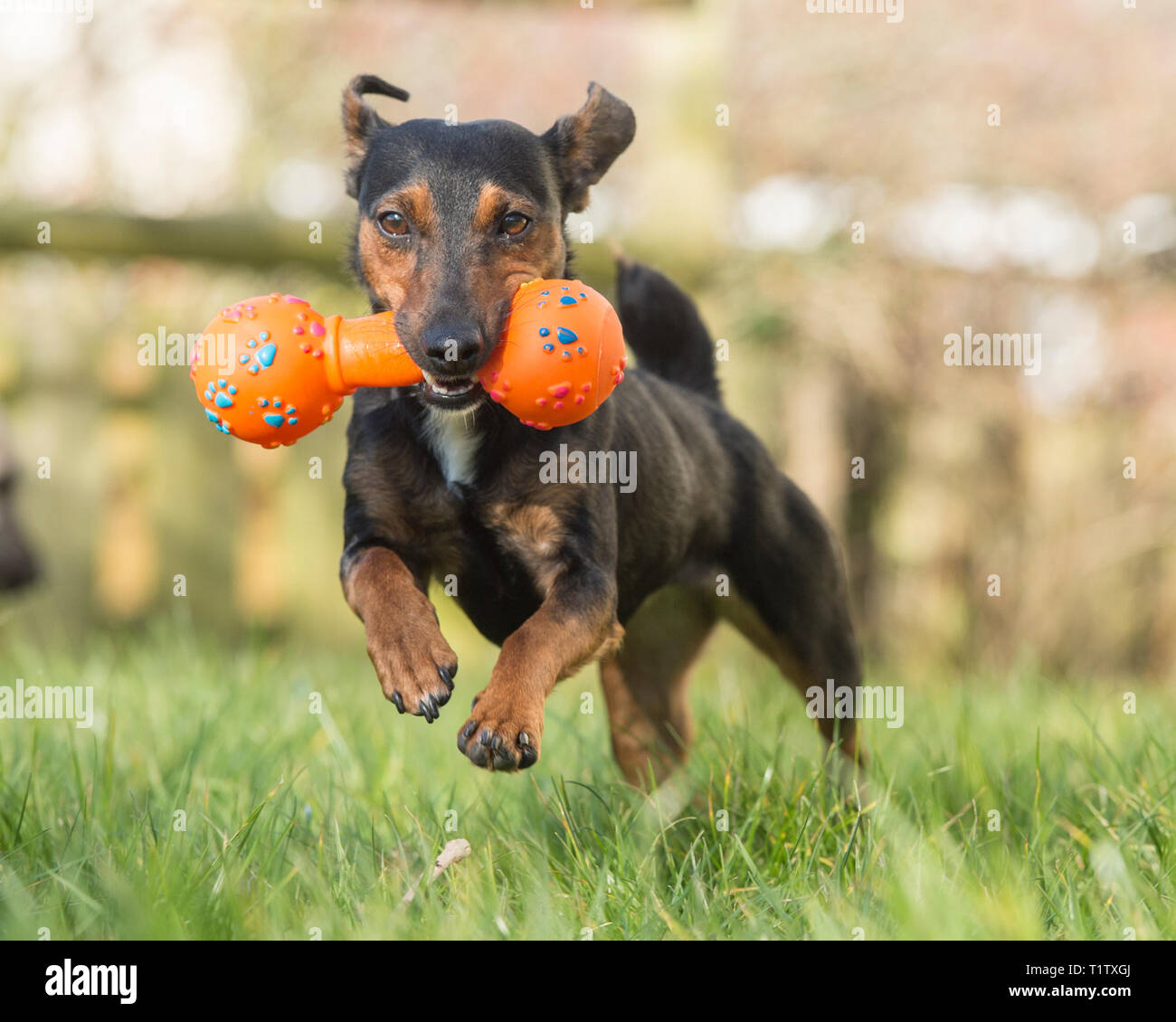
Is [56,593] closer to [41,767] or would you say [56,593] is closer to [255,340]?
[41,767]

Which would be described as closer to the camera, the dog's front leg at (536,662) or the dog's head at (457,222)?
the dog's front leg at (536,662)

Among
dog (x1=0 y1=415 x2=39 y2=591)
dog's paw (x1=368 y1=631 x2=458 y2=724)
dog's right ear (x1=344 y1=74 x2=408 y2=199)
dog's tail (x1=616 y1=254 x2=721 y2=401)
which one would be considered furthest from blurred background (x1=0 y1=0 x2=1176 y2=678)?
dog's paw (x1=368 y1=631 x2=458 y2=724)

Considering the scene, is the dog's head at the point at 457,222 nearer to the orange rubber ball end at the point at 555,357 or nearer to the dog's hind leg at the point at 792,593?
the orange rubber ball end at the point at 555,357

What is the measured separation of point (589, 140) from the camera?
3.62 metres

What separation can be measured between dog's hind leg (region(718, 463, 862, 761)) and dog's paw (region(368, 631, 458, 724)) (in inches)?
59.6

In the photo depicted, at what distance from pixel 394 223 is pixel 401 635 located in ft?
3.46

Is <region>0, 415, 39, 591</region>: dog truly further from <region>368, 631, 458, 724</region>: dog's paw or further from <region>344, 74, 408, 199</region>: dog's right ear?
<region>368, 631, 458, 724</region>: dog's paw

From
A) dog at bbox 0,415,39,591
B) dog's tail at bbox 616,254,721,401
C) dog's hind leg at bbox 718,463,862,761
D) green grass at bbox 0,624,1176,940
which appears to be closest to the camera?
green grass at bbox 0,624,1176,940

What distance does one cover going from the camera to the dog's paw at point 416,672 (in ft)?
9.17

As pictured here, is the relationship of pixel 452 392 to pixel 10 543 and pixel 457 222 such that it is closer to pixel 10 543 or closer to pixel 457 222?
pixel 457 222

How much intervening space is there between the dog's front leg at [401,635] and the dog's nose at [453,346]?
0.52 meters

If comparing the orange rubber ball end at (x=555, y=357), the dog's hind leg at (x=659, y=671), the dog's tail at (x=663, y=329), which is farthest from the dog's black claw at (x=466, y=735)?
the dog's tail at (x=663, y=329)

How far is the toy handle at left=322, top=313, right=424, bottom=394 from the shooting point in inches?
121

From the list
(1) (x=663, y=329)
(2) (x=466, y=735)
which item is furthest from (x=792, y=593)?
(2) (x=466, y=735)
